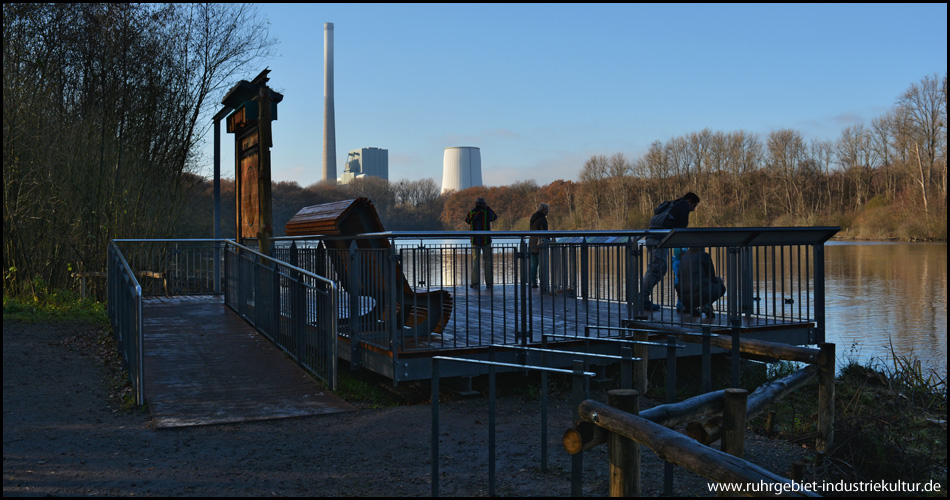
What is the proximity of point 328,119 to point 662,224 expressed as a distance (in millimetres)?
144498

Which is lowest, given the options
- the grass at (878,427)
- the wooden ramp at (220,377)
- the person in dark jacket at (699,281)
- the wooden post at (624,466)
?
the grass at (878,427)

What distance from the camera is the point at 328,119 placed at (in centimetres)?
14988

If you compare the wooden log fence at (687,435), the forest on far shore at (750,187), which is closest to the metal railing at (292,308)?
the wooden log fence at (687,435)

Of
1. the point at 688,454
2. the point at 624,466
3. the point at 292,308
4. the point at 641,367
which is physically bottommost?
the point at 641,367

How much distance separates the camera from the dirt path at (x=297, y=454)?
4.83 m

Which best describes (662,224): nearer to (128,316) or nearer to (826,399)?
(826,399)

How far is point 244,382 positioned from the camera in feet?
25.0

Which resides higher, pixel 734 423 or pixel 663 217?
pixel 663 217

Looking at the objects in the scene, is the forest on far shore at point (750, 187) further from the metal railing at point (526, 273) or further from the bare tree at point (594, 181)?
the metal railing at point (526, 273)

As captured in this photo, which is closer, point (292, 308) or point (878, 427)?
point (878, 427)

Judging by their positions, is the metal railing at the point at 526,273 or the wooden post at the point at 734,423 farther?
the metal railing at the point at 526,273

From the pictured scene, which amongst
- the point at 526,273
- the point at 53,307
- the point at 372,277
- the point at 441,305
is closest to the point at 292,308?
the point at 372,277

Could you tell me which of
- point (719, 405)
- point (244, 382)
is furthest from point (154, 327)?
point (719, 405)

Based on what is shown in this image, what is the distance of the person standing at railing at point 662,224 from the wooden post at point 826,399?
9.90 feet
